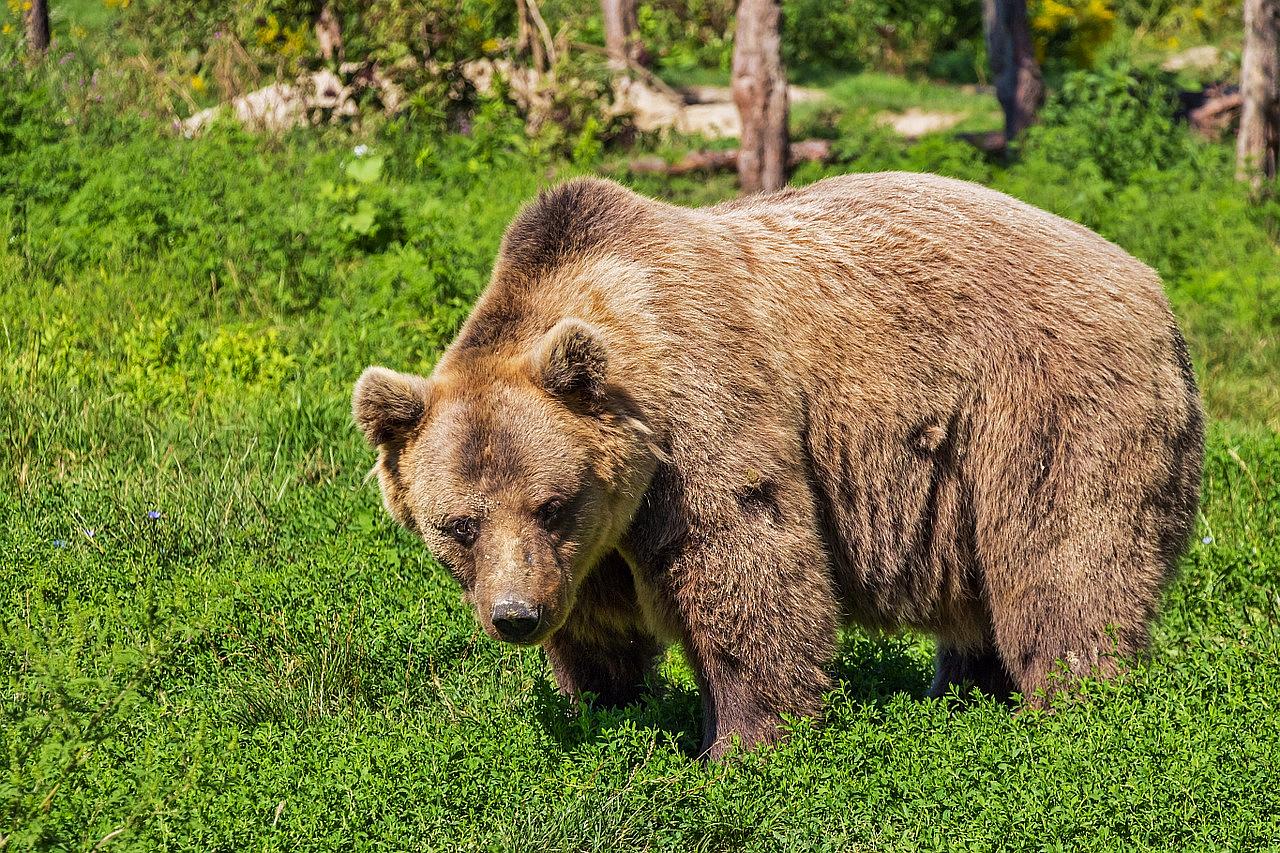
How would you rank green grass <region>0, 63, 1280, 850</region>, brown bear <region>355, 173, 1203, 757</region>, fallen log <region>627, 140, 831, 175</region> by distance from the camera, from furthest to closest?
1. fallen log <region>627, 140, 831, 175</region>
2. brown bear <region>355, 173, 1203, 757</region>
3. green grass <region>0, 63, 1280, 850</region>

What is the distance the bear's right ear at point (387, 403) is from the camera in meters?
4.50

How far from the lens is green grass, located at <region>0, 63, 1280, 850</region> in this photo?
427 cm

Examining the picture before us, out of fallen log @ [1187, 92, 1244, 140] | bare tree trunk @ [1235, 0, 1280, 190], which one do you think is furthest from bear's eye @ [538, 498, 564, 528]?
fallen log @ [1187, 92, 1244, 140]

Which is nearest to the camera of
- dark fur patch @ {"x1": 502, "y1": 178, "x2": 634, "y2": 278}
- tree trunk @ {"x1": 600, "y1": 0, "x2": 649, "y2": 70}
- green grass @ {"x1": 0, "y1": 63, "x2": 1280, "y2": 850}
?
green grass @ {"x1": 0, "y1": 63, "x2": 1280, "y2": 850}

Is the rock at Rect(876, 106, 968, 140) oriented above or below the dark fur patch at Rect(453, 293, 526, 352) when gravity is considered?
below

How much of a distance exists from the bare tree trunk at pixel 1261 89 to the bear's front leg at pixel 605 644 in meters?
10.4

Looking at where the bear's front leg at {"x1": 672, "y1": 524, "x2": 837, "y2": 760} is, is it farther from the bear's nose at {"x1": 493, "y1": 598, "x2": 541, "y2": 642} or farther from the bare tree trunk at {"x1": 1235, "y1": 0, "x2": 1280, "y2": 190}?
the bare tree trunk at {"x1": 1235, "y1": 0, "x2": 1280, "y2": 190}

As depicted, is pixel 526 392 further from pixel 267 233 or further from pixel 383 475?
pixel 267 233

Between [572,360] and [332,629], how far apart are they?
1.91 metres

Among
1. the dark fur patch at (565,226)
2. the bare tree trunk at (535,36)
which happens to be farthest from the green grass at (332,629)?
the bare tree trunk at (535,36)

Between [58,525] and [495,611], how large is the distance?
299 centimetres

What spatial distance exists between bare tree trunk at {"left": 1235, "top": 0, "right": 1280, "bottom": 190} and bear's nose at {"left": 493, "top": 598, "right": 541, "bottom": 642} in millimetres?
11222

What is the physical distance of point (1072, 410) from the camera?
A: 5062mm

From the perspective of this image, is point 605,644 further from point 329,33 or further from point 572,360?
point 329,33
